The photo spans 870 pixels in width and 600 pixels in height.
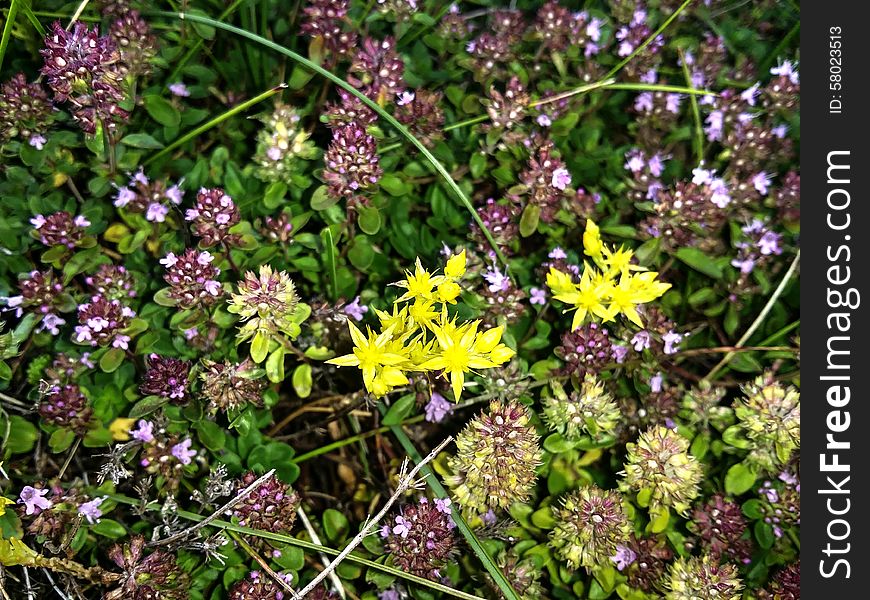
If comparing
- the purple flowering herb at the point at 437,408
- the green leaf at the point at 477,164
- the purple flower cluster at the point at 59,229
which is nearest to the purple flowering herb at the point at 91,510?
the purple flower cluster at the point at 59,229

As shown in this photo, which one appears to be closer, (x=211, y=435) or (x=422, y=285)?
(x=422, y=285)

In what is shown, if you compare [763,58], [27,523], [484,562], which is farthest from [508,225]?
[27,523]

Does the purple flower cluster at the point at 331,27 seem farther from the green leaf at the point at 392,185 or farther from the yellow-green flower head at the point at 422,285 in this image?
the yellow-green flower head at the point at 422,285

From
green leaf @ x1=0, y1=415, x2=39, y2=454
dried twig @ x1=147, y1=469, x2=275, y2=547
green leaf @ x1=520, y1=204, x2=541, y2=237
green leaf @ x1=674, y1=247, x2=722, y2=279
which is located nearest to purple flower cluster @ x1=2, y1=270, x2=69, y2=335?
green leaf @ x1=0, y1=415, x2=39, y2=454

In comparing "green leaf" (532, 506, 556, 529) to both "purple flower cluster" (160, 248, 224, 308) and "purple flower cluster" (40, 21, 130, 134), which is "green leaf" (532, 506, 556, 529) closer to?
"purple flower cluster" (160, 248, 224, 308)

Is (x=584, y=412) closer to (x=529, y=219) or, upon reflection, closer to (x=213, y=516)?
(x=529, y=219)

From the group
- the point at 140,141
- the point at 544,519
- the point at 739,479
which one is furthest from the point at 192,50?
the point at 739,479
